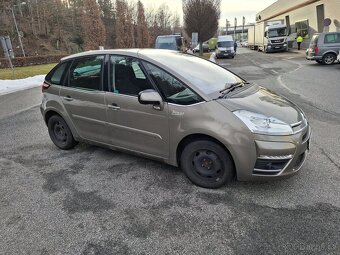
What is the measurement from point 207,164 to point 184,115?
0.63 metres

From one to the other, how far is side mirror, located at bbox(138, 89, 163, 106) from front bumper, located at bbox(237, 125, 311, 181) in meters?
1.19

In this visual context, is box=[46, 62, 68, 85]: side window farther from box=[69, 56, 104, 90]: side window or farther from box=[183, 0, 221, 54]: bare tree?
box=[183, 0, 221, 54]: bare tree

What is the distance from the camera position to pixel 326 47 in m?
17.1

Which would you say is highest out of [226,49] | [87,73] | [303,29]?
[87,73]

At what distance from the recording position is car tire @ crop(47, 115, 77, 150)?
193 inches

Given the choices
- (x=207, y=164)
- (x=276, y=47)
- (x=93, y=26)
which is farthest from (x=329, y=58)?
(x=93, y=26)

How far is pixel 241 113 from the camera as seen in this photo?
10.5 ft

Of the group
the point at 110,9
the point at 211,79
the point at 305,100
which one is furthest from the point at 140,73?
the point at 110,9

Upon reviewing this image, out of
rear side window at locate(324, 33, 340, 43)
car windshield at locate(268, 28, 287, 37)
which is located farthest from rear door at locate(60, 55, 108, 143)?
car windshield at locate(268, 28, 287, 37)

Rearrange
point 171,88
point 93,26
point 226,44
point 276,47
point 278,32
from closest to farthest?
point 171,88 → point 226,44 → point 278,32 → point 276,47 → point 93,26

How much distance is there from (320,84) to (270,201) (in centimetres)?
901

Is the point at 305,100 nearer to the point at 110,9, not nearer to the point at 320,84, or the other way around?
the point at 320,84

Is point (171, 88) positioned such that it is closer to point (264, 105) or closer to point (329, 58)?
point (264, 105)

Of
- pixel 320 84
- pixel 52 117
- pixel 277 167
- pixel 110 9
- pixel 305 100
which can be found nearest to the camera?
pixel 277 167
